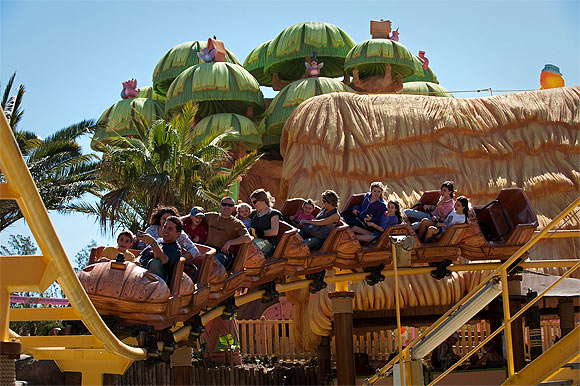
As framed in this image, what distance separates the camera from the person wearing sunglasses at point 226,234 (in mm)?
7359

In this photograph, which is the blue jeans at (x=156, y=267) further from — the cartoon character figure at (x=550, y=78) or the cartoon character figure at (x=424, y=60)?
the cartoon character figure at (x=424, y=60)

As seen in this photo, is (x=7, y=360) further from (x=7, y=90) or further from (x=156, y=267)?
(x=7, y=90)

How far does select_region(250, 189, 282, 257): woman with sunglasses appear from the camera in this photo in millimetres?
7973

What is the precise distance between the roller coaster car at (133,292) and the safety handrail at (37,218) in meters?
1.47

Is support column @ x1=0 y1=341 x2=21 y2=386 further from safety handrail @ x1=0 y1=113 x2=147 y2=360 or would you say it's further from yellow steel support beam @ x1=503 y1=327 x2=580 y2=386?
yellow steel support beam @ x1=503 y1=327 x2=580 y2=386

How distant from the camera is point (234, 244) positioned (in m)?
7.36

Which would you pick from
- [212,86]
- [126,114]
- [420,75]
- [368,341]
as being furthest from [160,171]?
[420,75]

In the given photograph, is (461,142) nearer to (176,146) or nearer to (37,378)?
(176,146)

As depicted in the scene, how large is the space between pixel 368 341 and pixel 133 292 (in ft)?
31.0

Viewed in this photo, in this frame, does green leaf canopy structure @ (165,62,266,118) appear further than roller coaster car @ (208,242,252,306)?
Yes

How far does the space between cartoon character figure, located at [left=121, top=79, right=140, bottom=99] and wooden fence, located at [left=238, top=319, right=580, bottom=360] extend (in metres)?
12.0

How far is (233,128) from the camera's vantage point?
2162cm

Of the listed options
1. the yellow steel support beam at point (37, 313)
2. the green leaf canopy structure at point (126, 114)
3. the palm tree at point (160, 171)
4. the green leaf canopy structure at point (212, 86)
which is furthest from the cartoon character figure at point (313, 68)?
the yellow steel support beam at point (37, 313)

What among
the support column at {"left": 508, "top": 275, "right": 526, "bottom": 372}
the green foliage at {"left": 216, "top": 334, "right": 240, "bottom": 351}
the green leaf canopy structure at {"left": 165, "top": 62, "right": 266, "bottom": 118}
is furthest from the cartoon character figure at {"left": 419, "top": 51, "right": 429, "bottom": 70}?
the support column at {"left": 508, "top": 275, "right": 526, "bottom": 372}
